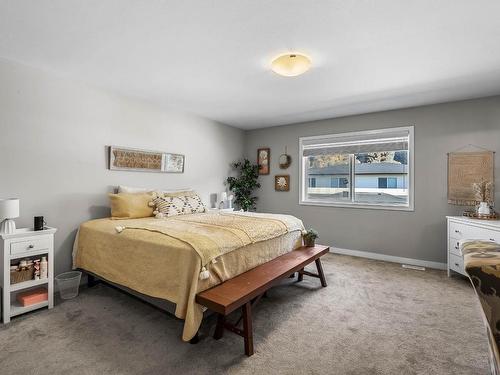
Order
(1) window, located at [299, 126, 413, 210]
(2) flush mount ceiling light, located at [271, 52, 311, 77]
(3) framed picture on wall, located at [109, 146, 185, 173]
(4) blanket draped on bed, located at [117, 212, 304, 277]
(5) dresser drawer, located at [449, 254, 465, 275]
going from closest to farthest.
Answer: (4) blanket draped on bed, located at [117, 212, 304, 277] → (2) flush mount ceiling light, located at [271, 52, 311, 77] → (5) dresser drawer, located at [449, 254, 465, 275] → (3) framed picture on wall, located at [109, 146, 185, 173] → (1) window, located at [299, 126, 413, 210]

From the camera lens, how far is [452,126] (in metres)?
3.59

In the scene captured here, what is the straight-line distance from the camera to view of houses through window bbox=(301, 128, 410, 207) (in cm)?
408

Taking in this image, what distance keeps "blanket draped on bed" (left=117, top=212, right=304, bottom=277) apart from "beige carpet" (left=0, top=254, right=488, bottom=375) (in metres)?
0.67

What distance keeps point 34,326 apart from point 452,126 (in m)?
5.25

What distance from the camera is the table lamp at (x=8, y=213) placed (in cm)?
222

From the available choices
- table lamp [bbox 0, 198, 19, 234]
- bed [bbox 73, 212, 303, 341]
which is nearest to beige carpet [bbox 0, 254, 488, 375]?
bed [bbox 73, 212, 303, 341]

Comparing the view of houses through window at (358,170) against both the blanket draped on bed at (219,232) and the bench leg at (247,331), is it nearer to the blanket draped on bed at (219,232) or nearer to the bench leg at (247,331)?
the blanket draped on bed at (219,232)

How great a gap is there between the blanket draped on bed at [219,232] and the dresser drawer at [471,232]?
2.04 meters

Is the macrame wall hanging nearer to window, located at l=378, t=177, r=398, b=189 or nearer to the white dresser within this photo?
the white dresser

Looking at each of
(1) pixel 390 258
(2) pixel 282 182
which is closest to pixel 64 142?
(2) pixel 282 182

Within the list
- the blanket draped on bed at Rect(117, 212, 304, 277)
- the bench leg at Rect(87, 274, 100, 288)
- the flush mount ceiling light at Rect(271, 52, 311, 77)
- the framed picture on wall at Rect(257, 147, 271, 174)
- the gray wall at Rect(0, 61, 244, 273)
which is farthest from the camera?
the framed picture on wall at Rect(257, 147, 271, 174)

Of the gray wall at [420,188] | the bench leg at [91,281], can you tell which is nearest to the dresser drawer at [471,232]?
the gray wall at [420,188]

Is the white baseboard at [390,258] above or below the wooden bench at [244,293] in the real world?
below

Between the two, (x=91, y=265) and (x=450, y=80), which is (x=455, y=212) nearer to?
(x=450, y=80)
